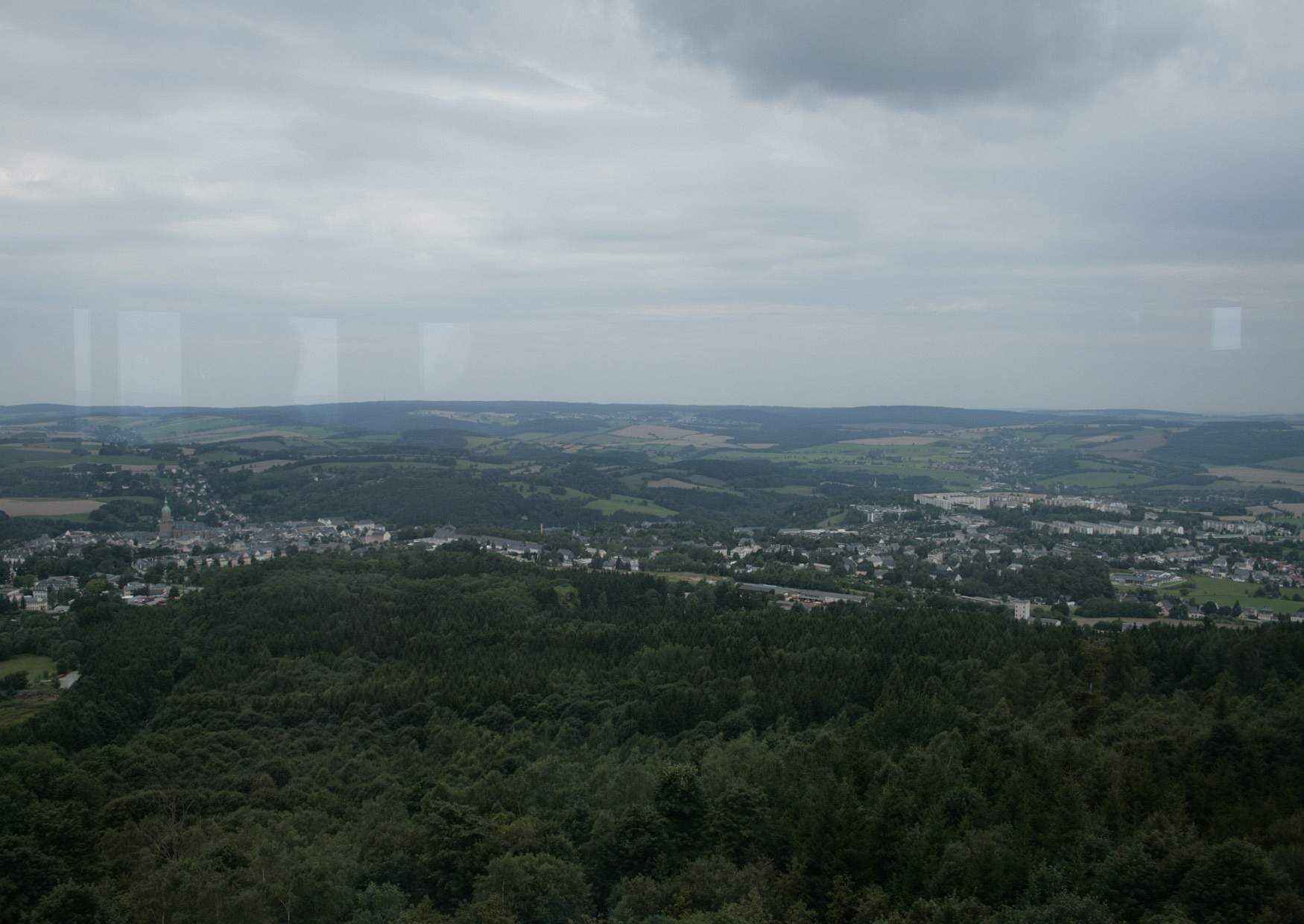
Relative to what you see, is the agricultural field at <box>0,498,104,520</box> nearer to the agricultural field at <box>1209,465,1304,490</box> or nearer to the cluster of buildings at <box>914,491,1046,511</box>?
the cluster of buildings at <box>914,491,1046,511</box>

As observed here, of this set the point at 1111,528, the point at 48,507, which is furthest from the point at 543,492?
the point at 1111,528

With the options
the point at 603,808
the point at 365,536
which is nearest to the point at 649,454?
the point at 365,536

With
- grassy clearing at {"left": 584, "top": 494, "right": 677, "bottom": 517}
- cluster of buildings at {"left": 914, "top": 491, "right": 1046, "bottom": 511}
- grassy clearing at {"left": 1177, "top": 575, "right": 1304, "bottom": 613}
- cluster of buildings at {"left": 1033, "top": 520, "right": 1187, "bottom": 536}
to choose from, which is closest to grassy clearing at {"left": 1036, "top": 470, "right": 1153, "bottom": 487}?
cluster of buildings at {"left": 914, "top": 491, "right": 1046, "bottom": 511}

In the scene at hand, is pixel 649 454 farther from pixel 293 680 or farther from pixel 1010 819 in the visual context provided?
pixel 1010 819

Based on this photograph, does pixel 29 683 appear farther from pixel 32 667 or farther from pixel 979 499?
pixel 979 499

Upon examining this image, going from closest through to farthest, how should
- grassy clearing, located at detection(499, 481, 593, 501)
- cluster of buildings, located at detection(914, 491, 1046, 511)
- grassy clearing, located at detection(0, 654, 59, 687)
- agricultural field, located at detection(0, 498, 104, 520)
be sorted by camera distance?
grassy clearing, located at detection(0, 654, 59, 687) < agricultural field, located at detection(0, 498, 104, 520) < cluster of buildings, located at detection(914, 491, 1046, 511) < grassy clearing, located at detection(499, 481, 593, 501)

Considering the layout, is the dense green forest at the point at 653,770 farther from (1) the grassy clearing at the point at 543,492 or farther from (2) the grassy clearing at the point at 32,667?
(1) the grassy clearing at the point at 543,492
